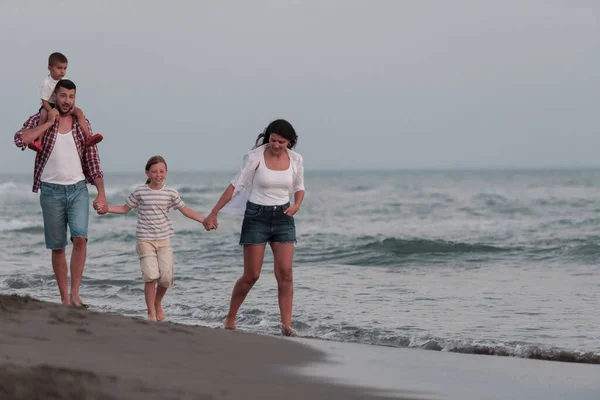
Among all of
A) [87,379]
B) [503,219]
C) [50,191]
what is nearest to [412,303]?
[50,191]

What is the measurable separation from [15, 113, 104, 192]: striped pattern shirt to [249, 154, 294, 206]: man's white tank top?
1271 mm

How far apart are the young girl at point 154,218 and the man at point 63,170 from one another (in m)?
0.30

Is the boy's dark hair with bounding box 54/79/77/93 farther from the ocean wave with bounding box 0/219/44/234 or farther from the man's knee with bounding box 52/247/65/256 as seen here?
the ocean wave with bounding box 0/219/44/234

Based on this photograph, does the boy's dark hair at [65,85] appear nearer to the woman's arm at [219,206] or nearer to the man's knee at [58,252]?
the man's knee at [58,252]

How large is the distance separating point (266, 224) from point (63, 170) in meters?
1.66

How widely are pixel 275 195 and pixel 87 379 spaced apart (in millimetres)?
3418

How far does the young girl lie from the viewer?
702 centimetres

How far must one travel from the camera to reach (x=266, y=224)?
22.6ft

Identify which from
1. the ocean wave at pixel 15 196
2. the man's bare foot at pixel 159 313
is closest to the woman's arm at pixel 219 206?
the man's bare foot at pixel 159 313

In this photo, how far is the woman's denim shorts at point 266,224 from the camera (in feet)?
22.5

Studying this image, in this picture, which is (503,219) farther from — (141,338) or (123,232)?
(141,338)

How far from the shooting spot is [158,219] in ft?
23.3

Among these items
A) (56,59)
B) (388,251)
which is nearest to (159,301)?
(56,59)

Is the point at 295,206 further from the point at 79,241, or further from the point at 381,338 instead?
the point at 79,241
